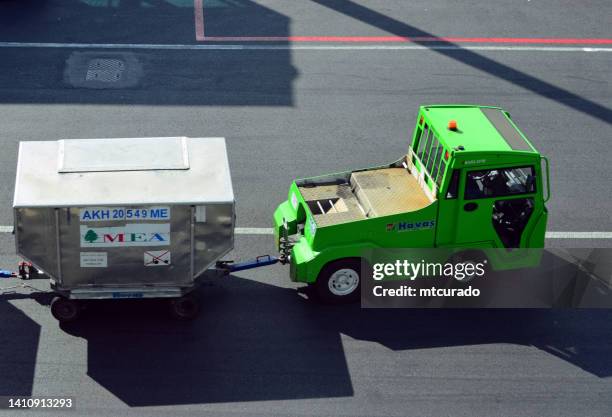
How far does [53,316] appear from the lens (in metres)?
13.1

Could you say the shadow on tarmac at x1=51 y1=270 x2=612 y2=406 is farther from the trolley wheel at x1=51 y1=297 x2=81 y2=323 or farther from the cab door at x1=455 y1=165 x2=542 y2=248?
the cab door at x1=455 y1=165 x2=542 y2=248

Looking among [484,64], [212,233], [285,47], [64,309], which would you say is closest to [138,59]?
[285,47]

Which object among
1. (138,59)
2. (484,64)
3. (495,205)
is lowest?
(495,205)

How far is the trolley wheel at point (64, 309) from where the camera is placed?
12.9 meters

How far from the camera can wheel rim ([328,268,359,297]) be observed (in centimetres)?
1345

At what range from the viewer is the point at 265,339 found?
13047 mm

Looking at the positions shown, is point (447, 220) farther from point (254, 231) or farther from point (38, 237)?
point (38, 237)

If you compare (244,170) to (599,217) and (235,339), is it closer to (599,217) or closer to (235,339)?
(235,339)

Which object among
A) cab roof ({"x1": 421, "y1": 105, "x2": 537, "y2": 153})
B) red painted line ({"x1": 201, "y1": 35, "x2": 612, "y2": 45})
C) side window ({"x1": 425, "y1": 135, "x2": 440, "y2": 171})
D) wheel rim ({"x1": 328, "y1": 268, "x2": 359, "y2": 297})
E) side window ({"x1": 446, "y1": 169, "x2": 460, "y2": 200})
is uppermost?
red painted line ({"x1": 201, "y1": 35, "x2": 612, "y2": 45})

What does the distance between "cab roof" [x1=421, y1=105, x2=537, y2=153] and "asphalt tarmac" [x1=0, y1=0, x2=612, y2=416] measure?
2.48 meters

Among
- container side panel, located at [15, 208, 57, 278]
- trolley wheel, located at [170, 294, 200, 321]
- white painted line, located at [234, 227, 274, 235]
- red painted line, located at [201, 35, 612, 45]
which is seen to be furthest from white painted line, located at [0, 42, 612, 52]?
container side panel, located at [15, 208, 57, 278]

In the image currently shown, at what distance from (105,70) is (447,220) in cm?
1009

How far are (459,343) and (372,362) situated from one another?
134cm

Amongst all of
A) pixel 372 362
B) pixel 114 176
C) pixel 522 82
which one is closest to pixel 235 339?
pixel 372 362
